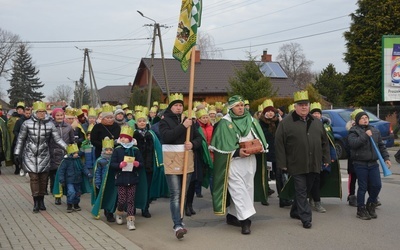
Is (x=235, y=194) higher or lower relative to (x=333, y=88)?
lower

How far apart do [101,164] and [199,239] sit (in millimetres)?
2352

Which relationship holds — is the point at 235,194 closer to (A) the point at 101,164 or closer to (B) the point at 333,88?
(A) the point at 101,164

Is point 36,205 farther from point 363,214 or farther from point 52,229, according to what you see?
point 363,214

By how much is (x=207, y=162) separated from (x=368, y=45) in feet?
105

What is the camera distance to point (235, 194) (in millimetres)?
7402

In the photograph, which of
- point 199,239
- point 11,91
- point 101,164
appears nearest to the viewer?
point 199,239

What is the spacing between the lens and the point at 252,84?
33.8m

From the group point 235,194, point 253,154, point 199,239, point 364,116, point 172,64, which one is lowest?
point 199,239

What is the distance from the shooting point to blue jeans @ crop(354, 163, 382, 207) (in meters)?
8.02

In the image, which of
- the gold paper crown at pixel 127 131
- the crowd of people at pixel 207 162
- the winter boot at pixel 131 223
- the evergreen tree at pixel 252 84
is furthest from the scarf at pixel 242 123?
the evergreen tree at pixel 252 84

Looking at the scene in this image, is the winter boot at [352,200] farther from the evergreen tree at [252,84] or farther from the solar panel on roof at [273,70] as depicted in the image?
the solar panel on roof at [273,70]

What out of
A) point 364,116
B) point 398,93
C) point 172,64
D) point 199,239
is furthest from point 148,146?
point 172,64

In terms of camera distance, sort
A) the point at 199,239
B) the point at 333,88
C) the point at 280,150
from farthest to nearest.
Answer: the point at 333,88 < the point at 280,150 < the point at 199,239

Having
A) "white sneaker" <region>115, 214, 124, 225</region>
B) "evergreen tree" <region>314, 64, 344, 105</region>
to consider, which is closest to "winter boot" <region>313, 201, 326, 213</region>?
"white sneaker" <region>115, 214, 124, 225</region>
